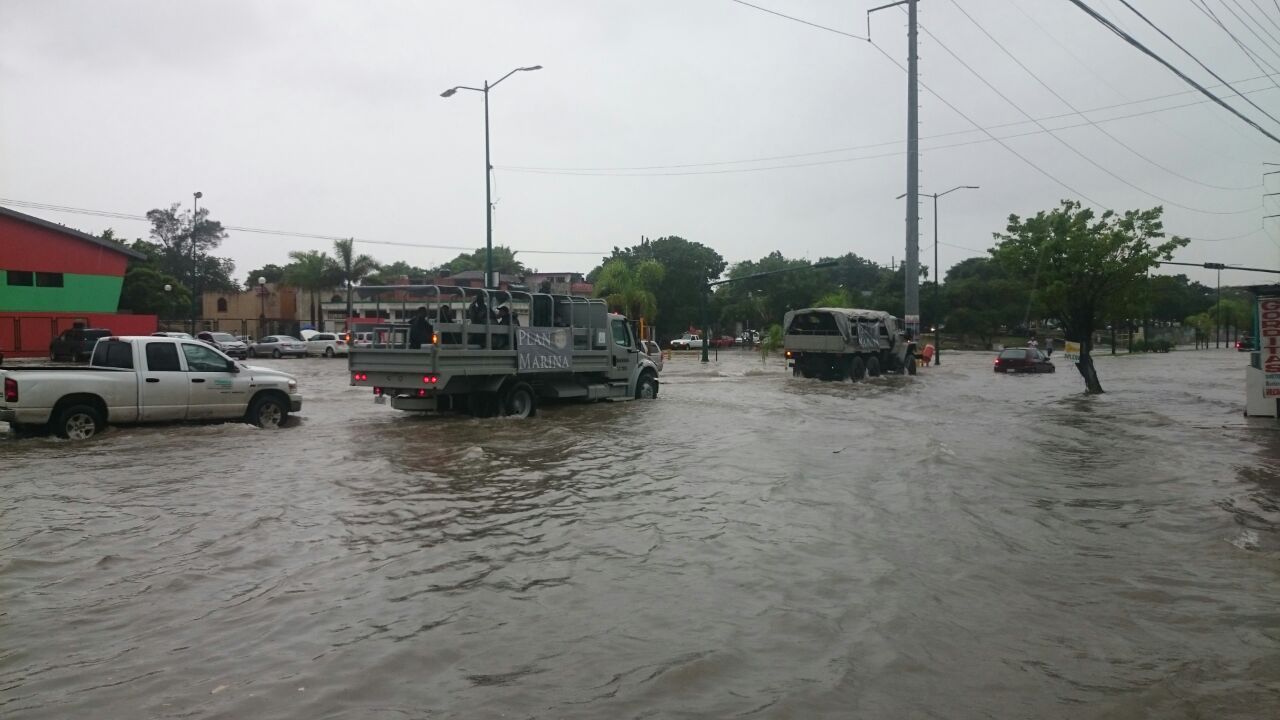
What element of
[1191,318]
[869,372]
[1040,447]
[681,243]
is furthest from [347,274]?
[1191,318]

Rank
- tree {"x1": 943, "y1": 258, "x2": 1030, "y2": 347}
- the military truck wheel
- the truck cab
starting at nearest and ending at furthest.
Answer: the truck cab < the military truck wheel < tree {"x1": 943, "y1": 258, "x2": 1030, "y2": 347}

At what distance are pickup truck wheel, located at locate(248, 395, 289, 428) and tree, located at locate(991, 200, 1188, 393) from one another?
20022 mm

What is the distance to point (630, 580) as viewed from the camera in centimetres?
659

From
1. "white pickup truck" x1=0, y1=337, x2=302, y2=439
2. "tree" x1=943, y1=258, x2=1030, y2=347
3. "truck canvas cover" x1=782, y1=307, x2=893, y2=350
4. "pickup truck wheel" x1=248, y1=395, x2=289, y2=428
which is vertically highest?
"tree" x1=943, y1=258, x2=1030, y2=347

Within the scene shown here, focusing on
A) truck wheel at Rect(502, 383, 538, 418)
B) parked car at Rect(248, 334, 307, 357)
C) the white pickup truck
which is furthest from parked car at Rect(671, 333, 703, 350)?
the white pickup truck

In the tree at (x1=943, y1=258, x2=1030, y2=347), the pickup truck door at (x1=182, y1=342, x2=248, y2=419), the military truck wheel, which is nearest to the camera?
the pickup truck door at (x1=182, y1=342, x2=248, y2=419)

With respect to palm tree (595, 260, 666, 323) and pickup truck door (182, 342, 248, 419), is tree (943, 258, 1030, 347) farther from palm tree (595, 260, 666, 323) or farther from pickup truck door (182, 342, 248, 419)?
pickup truck door (182, 342, 248, 419)

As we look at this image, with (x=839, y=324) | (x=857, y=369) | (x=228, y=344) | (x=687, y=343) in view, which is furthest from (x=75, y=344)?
(x=687, y=343)

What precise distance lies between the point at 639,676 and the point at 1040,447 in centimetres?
1139

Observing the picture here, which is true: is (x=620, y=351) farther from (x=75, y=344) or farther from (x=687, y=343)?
(x=687, y=343)

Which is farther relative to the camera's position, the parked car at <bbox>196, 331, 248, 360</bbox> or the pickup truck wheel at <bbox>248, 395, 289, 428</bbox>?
the parked car at <bbox>196, 331, 248, 360</bbox>

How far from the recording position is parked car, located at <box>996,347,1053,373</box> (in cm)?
3806

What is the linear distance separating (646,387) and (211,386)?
9.71m

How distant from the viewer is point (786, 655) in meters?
5.07
